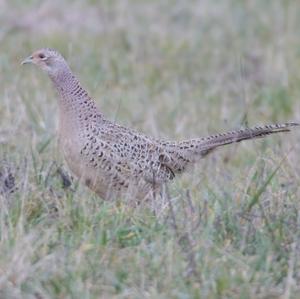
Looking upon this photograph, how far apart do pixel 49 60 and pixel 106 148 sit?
65 centimetres

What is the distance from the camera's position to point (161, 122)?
912 centimetres

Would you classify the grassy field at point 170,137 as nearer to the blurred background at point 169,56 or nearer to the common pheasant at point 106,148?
the blurred background at point 169,56

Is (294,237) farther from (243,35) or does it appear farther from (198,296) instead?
(243,35)

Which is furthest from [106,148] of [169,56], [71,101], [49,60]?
[169,56]

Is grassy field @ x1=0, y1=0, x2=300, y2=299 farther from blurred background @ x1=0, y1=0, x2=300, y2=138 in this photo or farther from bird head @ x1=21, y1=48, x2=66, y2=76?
bird head @ x1=21, y1=48, x2=66, y2=76

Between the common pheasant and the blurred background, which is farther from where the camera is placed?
the blurred background

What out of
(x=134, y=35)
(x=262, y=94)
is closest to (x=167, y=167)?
(x=262, y=94)

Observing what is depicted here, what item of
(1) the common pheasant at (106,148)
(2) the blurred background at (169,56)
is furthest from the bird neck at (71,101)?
(2) the blurred background at (169,56)

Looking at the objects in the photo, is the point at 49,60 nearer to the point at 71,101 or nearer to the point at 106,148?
the point at 71,101

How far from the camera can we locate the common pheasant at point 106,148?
6.21 meters

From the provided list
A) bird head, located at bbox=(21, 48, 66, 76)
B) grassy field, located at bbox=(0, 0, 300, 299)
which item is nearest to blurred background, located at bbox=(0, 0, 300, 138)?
grassy field, located at bbox=(0, 0, 300, 299)

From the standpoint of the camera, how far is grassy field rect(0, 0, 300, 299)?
4.96 meters

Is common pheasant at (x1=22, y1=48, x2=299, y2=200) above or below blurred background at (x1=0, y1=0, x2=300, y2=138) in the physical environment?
below

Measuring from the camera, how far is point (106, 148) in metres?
6.32
